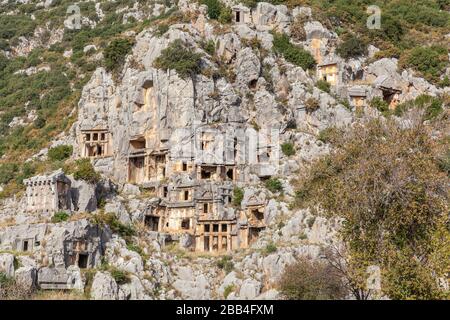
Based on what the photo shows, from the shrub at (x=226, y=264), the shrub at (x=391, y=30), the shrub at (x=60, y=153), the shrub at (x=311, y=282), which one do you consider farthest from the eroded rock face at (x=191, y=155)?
the shrub at (x=391, y=30)

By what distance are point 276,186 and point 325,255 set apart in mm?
14790

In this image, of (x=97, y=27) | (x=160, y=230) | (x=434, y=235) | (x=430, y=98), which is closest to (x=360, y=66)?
(x=430, y=98)

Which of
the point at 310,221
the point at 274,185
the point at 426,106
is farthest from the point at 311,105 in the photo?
the point at 310,221

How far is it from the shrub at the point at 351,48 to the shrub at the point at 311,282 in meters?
35.1

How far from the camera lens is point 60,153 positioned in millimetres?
80938

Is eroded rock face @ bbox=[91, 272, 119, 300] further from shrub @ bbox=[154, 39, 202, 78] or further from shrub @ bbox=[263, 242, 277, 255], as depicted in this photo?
shrub @ bbox=[154, 39, 202, 78]

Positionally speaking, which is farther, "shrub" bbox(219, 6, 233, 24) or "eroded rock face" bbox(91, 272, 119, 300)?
"shrub" bbox(219, 6, 233, 24)

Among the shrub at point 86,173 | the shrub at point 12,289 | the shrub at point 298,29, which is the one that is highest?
the shrub at point 298,29

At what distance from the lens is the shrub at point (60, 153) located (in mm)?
80812

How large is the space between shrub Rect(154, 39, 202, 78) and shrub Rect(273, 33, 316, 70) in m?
11.2

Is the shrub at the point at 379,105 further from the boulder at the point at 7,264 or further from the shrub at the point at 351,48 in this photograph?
the boulder at the point at 7,264

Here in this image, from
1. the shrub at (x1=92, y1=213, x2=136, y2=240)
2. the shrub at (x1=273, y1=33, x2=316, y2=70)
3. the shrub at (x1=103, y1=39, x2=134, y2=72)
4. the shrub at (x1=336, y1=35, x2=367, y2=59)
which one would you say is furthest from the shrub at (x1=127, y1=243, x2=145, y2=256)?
the shrub at (x1=336, y1=35, x2=367, y2=59)

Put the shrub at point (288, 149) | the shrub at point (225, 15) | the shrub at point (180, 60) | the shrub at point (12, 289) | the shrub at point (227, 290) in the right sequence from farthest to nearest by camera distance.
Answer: the shrub at point (225, 15) < the shrub at point (180, 60) < the shrub at point (288, 149) < the shrub at point (227, 290) < the shrub at point (12, 289)

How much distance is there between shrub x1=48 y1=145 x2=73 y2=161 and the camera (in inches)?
3182
